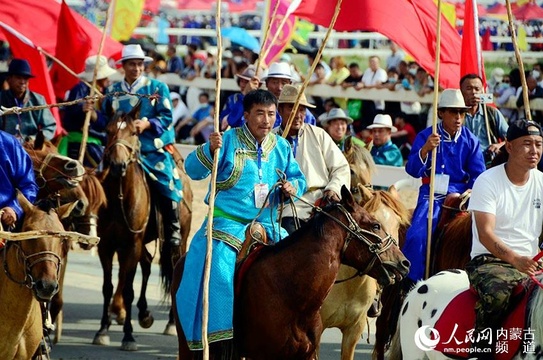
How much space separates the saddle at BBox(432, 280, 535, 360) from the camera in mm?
6984

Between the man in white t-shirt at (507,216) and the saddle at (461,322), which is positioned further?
the man in white t-shirt at (507,216)

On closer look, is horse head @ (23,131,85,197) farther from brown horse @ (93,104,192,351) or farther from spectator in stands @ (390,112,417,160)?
spectator in stands @ (390,112,417,160)

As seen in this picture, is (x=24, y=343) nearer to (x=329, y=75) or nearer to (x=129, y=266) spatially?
(x=129, y=266)

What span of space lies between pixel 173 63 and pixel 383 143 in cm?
1225

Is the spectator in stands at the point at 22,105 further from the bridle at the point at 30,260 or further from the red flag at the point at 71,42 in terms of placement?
the bridle at the point at 30,260

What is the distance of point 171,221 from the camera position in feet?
42.7

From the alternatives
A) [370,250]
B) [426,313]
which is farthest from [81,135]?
[426,313]

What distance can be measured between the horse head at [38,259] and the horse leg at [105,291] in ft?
12.3

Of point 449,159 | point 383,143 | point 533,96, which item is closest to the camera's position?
point 449,159

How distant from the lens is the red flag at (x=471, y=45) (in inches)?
447

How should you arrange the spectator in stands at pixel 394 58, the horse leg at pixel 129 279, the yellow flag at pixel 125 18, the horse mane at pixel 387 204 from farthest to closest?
1. the spectator in stands at pixel 394 58
2. the yellow flag at pixel 125 18
3. the horse leg at pixel 129 279
4. the horse mane at pixel 387 204

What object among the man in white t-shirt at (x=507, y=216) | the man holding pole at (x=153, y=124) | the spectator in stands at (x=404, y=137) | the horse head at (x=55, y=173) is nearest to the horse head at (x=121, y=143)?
the man holding pole at (x=153, y=124)

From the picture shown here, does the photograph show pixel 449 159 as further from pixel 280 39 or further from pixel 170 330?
pixel 280 39

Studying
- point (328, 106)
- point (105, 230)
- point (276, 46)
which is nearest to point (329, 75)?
point (328, 106)
